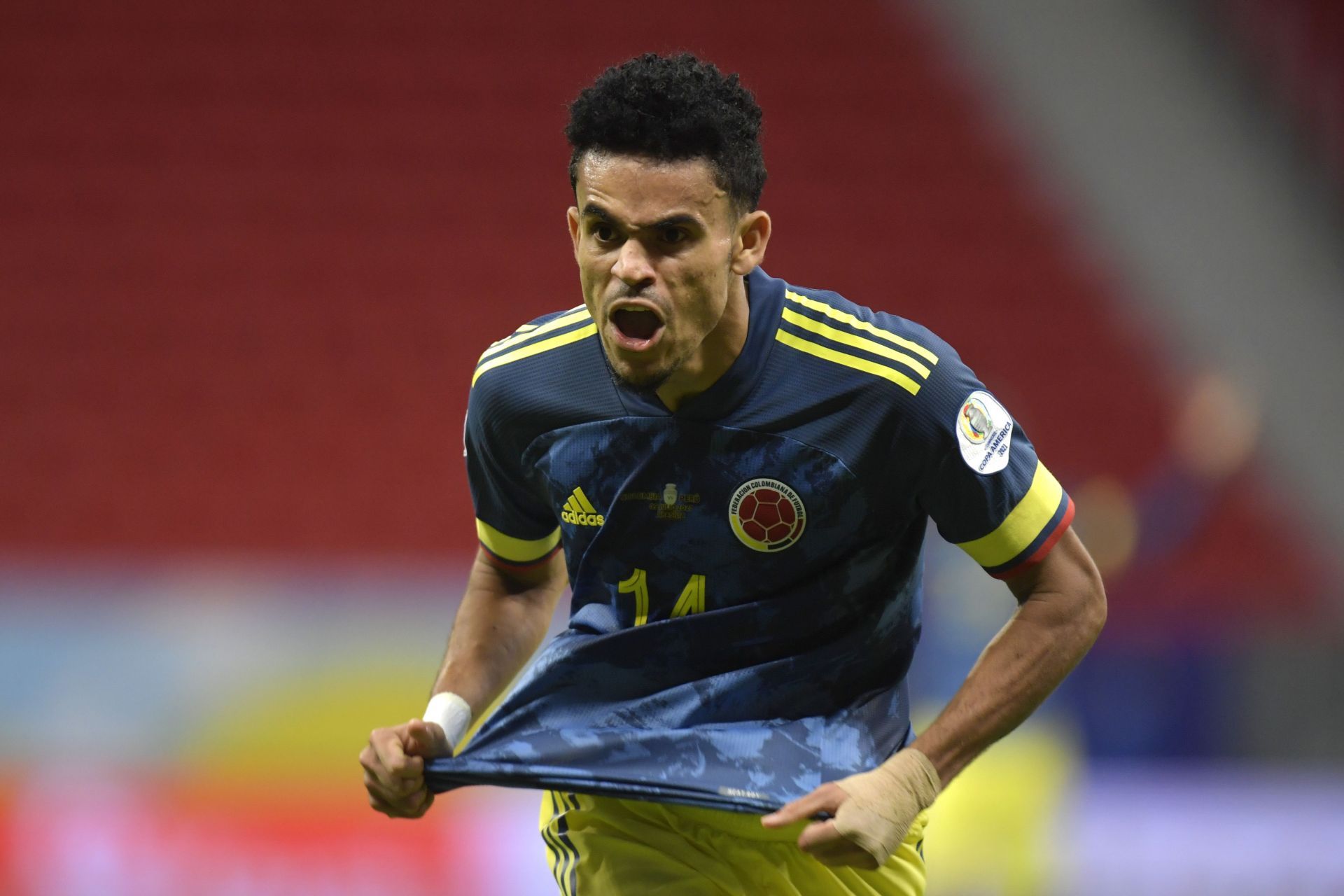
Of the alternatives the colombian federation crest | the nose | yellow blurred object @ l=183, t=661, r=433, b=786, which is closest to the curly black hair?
the nose

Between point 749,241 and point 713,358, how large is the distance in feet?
0.60

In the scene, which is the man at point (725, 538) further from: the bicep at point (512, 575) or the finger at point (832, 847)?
the bicep at point (512, 575)

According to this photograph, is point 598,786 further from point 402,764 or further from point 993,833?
point 993,833

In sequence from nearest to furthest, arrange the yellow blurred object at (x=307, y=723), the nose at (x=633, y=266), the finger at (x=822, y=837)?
the finger at (x=822, y=837) → the nose at (x=633, y=266) → the yellow blurred object at (x=307, y=723)

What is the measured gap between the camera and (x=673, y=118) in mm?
2244

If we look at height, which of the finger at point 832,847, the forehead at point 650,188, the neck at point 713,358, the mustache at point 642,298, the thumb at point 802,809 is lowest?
the finger at point 832,847

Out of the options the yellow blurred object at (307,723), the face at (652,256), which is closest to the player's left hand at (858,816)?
the face at (652,256)

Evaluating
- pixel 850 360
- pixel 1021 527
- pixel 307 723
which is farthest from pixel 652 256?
pixel 307 723

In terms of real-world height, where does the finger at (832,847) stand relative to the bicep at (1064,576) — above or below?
below

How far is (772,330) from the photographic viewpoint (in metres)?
2.40

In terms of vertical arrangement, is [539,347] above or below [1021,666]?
above

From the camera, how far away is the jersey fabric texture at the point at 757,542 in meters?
2.32

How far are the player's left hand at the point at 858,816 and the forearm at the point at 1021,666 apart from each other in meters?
0.11

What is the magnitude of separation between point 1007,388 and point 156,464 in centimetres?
449
